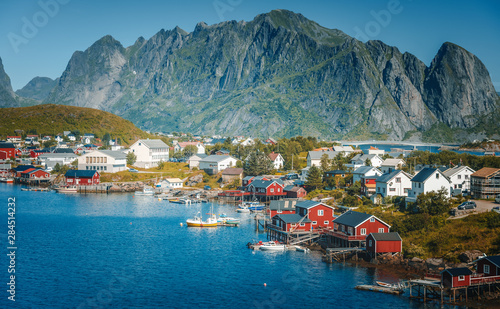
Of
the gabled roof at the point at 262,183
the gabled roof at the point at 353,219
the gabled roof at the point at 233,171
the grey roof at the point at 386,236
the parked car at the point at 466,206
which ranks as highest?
the gabled roof at the point at 233,171

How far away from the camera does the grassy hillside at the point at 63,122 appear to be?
177 meters

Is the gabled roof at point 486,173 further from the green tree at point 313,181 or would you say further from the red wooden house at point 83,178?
the red wooden house at point 83,178

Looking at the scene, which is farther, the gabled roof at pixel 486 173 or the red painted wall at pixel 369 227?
the gabled roof at pixel 486 173

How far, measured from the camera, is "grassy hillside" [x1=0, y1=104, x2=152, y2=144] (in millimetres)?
176750

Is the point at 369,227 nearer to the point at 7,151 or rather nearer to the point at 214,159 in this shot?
the point at 214,159

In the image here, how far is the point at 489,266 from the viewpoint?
39.2 m

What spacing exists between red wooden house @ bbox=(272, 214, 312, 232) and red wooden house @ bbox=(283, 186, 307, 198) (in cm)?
2259

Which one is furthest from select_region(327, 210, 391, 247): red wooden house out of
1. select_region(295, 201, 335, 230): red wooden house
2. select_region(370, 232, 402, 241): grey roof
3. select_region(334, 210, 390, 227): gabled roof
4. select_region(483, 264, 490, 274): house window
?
select_region(483, 264, 490, 274): house window

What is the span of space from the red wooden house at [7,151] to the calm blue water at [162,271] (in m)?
73.3

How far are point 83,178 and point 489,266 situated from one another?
295 feet

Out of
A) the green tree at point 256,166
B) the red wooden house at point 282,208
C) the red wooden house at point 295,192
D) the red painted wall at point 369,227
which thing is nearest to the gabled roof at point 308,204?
the red wooden house at point 282,208

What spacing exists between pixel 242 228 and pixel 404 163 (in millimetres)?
43464

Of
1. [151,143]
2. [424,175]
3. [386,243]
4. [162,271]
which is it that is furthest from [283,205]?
[151,143]

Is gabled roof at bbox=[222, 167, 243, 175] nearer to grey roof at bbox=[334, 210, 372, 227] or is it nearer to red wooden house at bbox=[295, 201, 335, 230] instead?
red wooden house at bbox=[295, 201, 335, 230]
